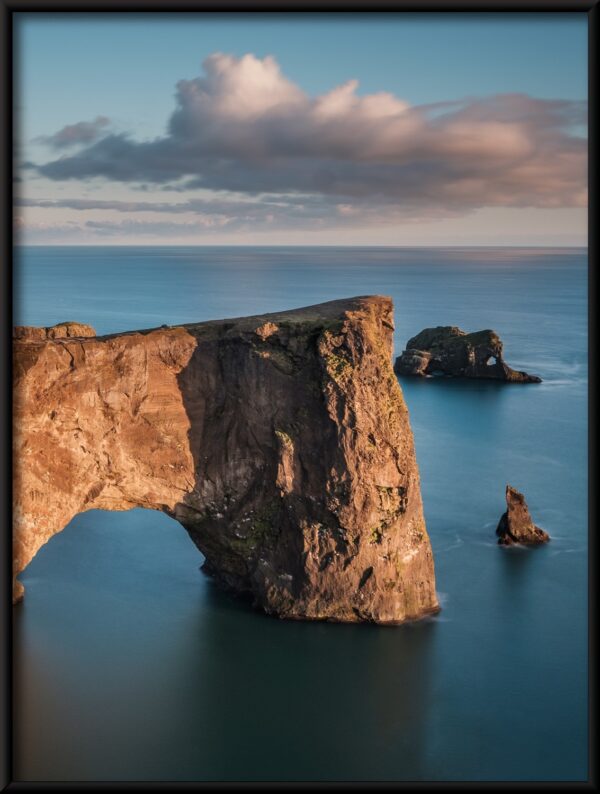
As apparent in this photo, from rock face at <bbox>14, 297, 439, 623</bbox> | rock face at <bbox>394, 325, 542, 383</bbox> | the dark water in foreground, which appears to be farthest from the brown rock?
rock face at <bbox>394, 325, 542, 383</bbox>

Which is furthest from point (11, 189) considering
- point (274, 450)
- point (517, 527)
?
point (517, 527)

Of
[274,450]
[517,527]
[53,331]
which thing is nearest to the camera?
[274,450]

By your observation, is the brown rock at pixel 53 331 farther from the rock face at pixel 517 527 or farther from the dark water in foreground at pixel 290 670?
the rock face at pixel 517 527

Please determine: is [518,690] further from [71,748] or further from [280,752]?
[71,748]

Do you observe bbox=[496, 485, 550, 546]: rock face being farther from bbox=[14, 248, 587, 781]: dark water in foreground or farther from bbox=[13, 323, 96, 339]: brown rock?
bbox=[13, 323, 96, 339]: brown rock

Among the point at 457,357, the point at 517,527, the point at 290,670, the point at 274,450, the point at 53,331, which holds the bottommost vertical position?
the point at 290,670

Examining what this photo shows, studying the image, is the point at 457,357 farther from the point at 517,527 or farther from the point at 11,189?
the point at 11,189

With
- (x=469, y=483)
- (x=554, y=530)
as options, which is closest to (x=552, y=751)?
(x=554, y=530)
